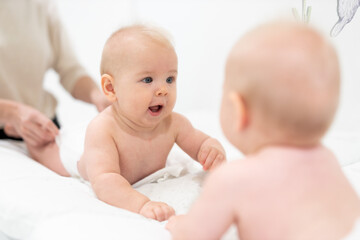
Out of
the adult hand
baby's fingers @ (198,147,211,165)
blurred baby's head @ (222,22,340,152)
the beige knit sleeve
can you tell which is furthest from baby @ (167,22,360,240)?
the beige knit sleeve

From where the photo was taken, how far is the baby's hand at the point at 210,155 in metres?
Answer: 0.82

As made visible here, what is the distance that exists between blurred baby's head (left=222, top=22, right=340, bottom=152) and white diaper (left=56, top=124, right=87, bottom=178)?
1.94ft

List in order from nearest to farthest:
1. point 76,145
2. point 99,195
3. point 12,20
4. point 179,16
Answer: point 99,195
point 76,145
point 12,20
point 179,16

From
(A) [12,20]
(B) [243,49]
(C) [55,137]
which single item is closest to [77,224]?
(B) [243,49]

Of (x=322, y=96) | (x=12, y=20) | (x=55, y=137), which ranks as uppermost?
(x=322, y=96)

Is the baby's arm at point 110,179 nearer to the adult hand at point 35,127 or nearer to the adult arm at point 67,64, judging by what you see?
the adult hand at point 35,127

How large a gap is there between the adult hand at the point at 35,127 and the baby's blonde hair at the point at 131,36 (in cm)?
36

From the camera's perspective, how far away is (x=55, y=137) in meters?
1.08

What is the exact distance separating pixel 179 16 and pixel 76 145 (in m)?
1.06

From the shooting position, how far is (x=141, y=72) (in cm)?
74

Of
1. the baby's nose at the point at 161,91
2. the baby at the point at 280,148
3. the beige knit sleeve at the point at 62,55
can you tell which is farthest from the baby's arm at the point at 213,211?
the beige knit sleeve at the point at 62,55

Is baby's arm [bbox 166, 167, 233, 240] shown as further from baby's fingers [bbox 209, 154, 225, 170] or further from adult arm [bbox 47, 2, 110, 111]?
adult arm [bbox 47, 2, 110, 111]

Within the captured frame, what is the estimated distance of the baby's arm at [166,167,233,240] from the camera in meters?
0.47

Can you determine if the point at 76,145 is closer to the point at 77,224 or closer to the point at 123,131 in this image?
the point at 123,131
